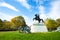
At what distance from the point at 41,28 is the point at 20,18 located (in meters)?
11.2

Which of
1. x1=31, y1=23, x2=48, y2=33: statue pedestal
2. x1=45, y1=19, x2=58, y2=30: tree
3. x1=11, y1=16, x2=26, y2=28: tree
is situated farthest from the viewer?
x1=11, y1=16, x2=26, y2=28: tree

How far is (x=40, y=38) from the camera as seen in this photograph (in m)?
17.1

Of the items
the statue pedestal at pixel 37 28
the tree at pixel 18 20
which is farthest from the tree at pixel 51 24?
the statue pedestal at pixel 37 28

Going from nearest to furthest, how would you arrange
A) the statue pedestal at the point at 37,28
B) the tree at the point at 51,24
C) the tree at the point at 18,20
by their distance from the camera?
the statue pedestal at the point at 37,28, the tree at the point at 51,24, the tree at the point at 18,20

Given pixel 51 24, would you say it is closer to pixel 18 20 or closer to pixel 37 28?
pixel 18 20

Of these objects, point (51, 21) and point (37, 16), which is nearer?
point (37, 16)

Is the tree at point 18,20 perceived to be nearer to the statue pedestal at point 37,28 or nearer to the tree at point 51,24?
the tree at point 51,24

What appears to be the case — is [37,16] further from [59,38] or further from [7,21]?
[7,21]

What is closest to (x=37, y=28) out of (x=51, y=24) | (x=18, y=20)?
(x=51, y=24)

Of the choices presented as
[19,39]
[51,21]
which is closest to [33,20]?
[19,39]

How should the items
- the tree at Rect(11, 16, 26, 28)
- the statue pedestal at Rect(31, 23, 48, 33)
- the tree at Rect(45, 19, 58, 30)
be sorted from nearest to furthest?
the statue pedestal at Rect(31, 23, 48, 33) < the tree at Rect(45, 19, 58, 30) < the tree at Rect(11, 16, 26, 28)

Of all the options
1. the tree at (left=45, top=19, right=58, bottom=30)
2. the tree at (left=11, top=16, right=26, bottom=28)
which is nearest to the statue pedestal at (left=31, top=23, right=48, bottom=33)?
the tree at (left=45, top=19, right=58, bottom=30)

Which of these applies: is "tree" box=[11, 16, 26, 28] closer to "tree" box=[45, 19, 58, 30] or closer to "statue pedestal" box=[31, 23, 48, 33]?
"tree" box=[45, 19, 58, 30]

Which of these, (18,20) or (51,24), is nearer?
(51,24)
